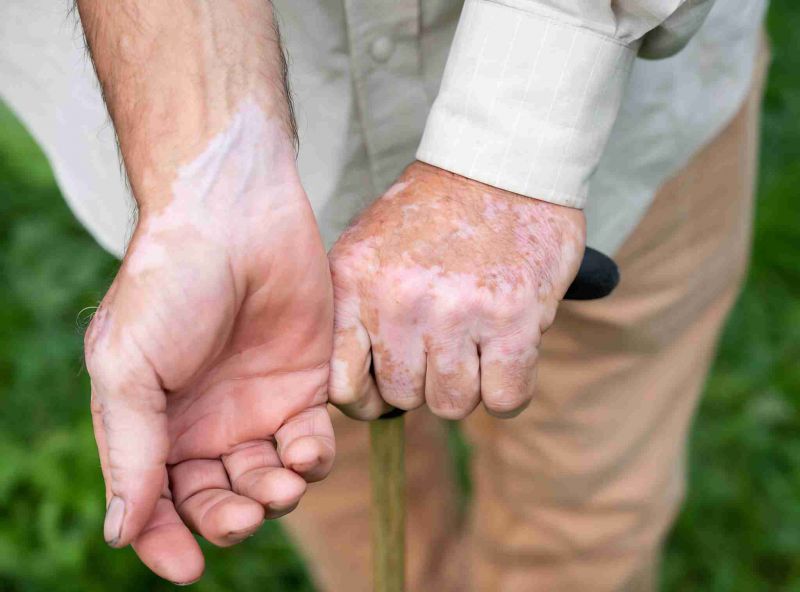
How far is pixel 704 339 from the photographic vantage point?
1533 millimetres

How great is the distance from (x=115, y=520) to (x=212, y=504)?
9 cm

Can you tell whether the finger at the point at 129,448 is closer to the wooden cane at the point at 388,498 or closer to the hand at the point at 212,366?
the hand at the point at 212,366

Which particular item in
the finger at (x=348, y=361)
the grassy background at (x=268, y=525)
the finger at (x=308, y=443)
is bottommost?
the grassy background at (x=268, y=525)

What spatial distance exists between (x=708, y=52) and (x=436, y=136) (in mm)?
463

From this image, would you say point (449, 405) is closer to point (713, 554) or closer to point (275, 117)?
point (275, 117)

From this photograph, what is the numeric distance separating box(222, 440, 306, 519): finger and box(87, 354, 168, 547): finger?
0.28 feet

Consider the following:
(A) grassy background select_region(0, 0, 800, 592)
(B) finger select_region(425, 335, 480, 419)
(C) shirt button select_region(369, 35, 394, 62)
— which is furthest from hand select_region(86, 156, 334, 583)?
(A) grassy background select_region(0, 0, 800, 592)

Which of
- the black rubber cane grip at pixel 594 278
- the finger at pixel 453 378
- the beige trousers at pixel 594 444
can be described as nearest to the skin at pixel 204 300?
the finger at pixel 453 378

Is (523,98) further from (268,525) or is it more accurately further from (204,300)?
(268,525)

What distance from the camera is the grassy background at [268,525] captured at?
1825mm

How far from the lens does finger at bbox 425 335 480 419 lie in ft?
2.90

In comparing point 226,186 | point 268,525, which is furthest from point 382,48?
point 268,525

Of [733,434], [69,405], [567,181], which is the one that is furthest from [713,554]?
[69,405]

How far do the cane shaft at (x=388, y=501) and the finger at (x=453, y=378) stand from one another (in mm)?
130
